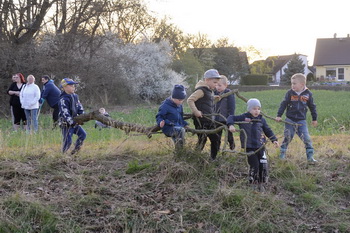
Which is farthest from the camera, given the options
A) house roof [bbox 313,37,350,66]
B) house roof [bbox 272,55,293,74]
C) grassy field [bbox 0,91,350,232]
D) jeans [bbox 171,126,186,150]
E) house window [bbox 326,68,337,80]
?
house roof [bbox 272,55,293,74]

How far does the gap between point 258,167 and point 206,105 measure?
1310 millimetres

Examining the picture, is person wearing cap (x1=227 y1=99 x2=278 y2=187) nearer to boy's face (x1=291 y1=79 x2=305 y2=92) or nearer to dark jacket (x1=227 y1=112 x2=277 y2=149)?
dark jacket (x1=227 y1=112 x2=277 y2=149)

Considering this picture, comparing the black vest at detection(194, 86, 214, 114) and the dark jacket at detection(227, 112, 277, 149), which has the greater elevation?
the black vest at detection(194, 86, 214, 114)

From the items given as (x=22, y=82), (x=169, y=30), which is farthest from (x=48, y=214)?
(x=169, y=30)

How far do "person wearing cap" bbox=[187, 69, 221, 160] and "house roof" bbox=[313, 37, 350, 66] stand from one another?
62405mm

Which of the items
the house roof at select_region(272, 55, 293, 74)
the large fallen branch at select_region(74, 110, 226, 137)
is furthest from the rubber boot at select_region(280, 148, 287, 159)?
the house roof at select_region(272, 55, 293, 74)

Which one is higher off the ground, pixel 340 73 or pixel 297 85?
pixel 340 73

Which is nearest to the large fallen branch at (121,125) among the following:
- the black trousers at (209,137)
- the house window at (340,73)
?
the black trousers at (209,137)

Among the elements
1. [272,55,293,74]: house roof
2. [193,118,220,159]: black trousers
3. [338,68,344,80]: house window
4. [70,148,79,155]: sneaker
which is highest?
[272,55,293,74]: house roof

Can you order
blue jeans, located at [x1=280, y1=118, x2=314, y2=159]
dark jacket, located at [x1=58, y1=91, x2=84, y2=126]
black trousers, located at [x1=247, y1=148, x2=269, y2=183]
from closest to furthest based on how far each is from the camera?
black trousers, located at [x1=247, y1=148, x2=269, y2=183], blue jeans, located at [x1=280, y1=118, x2=314, y2=159], dark jacket, located at [x1=58, y1=91, x2=84, y2=126]

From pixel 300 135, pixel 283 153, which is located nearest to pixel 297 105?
pixel 300 135

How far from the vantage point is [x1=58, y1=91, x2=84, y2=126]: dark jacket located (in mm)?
7176

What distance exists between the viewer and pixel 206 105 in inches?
260

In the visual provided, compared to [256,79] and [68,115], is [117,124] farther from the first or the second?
[256,79]
